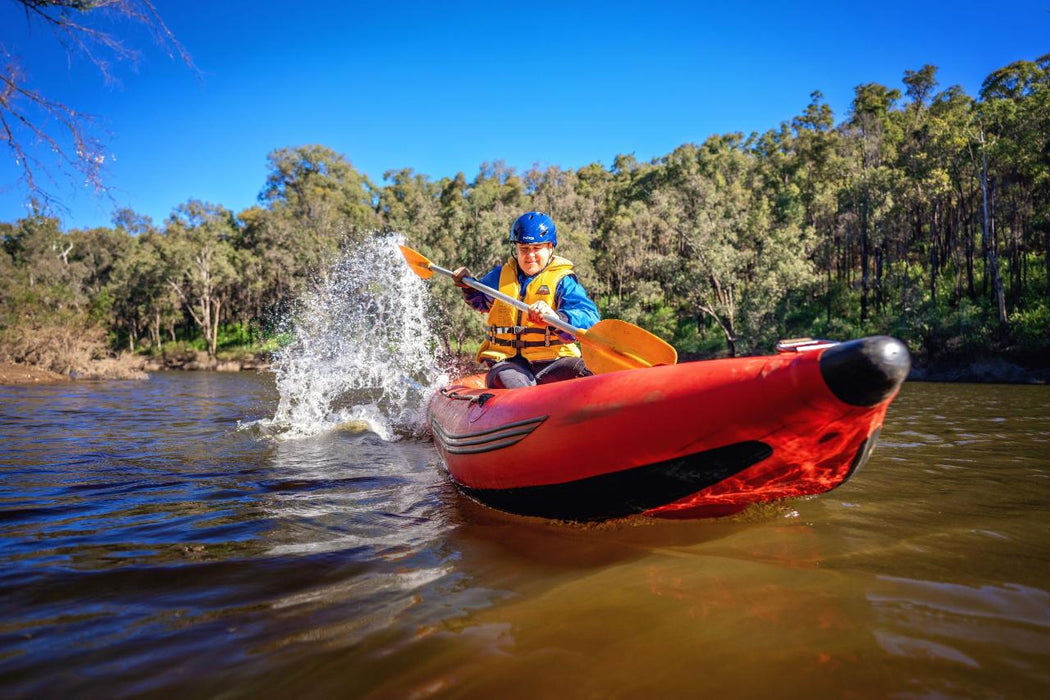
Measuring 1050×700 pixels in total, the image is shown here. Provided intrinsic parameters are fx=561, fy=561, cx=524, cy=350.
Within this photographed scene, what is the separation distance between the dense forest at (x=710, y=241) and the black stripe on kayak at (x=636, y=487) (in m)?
20.3

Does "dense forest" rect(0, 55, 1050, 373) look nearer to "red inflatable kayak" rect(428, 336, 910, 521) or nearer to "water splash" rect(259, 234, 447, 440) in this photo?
"water splash" rect(259, 234, 447, 440)

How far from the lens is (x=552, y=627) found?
1.94m

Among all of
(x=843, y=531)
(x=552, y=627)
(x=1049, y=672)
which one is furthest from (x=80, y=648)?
(x=843, y=531)

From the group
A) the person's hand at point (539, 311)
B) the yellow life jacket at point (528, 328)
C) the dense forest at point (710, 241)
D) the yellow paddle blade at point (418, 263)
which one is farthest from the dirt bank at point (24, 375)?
the person's hand at point (539, 311)

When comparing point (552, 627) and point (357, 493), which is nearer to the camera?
point (552, 627)

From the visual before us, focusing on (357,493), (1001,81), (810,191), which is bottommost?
(357,493)

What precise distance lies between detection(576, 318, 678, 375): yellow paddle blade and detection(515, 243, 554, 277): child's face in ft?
3.61

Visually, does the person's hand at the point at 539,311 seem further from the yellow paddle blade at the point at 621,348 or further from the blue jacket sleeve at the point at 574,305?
the yellow paddle blade at the point at 621,348

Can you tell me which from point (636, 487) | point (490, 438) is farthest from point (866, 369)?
point (490, 438)

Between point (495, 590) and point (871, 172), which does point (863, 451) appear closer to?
point (495, 590)

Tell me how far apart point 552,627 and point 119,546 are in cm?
227

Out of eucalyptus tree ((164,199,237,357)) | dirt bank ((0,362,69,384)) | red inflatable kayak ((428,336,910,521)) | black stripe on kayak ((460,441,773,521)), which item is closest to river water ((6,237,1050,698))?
black stripe on kayak ((460,441,773,521))

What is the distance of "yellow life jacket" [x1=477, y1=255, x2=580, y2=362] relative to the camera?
14.0 feet

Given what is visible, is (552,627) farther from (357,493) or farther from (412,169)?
(412,169)
